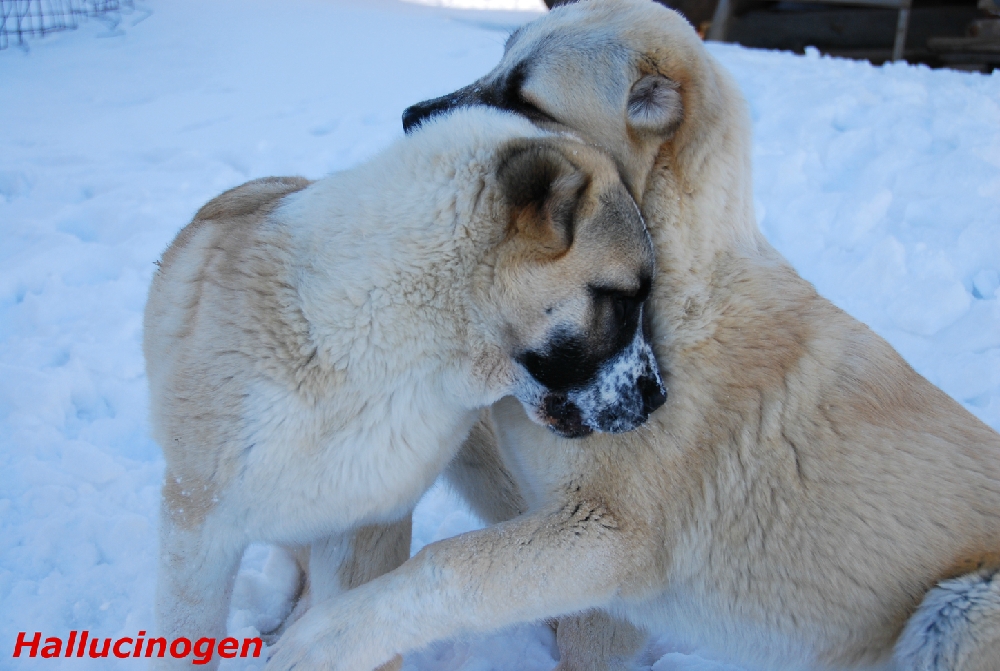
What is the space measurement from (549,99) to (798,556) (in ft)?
5.88

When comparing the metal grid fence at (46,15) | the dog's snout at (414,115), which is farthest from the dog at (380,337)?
the metal grid fence at (46,15)

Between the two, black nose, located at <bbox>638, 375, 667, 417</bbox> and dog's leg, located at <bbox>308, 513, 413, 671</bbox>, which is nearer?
black nose, located at <bbox>638, 375, 667, 417</bbox>

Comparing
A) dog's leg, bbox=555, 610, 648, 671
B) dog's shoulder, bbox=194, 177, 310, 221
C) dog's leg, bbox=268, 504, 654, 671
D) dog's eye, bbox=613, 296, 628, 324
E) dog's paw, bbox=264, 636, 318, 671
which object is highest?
dog's shoulder, bbox=194, 177, 310, 221

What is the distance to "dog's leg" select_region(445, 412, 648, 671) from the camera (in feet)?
9.91

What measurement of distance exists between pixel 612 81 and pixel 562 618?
6.66 ft

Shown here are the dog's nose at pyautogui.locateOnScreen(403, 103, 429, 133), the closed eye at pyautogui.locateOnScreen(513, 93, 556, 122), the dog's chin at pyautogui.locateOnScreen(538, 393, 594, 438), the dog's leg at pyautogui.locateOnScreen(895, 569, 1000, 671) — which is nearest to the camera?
the dog's leg at pyautogui.locateOnScreen(895, 569, 1000, 671)

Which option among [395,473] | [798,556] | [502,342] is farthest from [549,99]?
[798,556]

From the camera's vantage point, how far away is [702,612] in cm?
263

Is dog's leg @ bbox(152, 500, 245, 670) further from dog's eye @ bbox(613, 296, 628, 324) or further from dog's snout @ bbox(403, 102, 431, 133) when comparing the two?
dog's snout @ bbox(403, 102, 431, 133)

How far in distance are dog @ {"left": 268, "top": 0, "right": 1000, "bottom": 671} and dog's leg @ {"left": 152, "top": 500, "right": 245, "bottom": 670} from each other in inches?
10.2

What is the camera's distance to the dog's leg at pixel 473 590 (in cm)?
230

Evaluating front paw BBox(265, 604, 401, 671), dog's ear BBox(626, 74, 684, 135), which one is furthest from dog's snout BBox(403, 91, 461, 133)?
front paw BBox(265, 604, 401, 671)

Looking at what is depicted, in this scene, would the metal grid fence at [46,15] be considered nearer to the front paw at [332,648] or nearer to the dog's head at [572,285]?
the dog's head at [572,285]

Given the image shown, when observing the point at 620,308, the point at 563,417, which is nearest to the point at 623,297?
the point at 620,308
